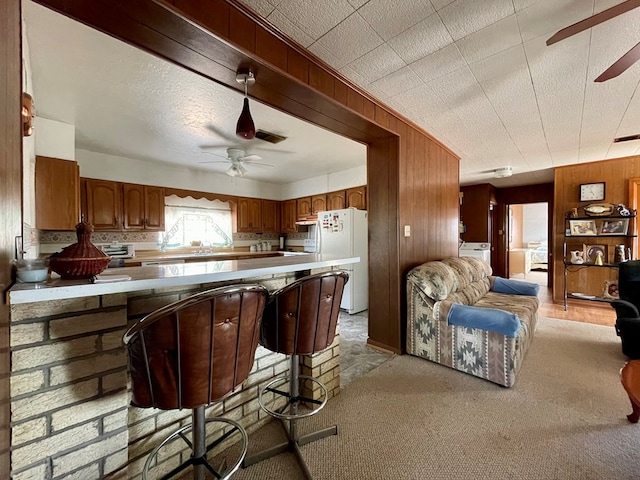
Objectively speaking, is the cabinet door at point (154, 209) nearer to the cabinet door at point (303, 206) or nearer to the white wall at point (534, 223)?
the cabinet door at point (303, 206)

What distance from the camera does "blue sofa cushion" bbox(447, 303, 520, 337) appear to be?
2028 mm

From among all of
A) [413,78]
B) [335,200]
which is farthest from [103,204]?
[413,78]

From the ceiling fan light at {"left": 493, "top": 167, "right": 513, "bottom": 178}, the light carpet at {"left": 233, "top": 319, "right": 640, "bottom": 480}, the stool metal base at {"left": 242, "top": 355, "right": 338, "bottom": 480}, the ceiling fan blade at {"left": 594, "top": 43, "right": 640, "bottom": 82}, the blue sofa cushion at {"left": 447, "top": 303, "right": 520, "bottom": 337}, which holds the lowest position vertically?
the light carpet at {"left": 233, "top": 319, "right": 640, "bottom": 480}

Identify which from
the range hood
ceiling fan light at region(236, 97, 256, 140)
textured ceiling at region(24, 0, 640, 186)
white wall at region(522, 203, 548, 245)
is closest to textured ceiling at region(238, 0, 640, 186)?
textured ceiling at region(24, 0, 640, 186)

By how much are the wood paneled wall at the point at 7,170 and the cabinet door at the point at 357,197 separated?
410cm

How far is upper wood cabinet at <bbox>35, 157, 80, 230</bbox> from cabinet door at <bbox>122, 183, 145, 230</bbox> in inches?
53.2

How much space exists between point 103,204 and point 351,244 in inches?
144

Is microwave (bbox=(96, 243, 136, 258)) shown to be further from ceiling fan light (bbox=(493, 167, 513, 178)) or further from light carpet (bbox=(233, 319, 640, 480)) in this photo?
ceiling fan light (bbox=(493, 167, 513, 178))

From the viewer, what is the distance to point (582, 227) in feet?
13.9

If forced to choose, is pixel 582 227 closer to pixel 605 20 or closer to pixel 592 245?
pixel 592 245

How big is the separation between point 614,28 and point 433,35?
102 centimetres

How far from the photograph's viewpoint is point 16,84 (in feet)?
3.00

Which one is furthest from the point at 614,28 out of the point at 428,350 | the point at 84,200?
the point at 84,200

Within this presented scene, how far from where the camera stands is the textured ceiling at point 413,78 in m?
1.50
